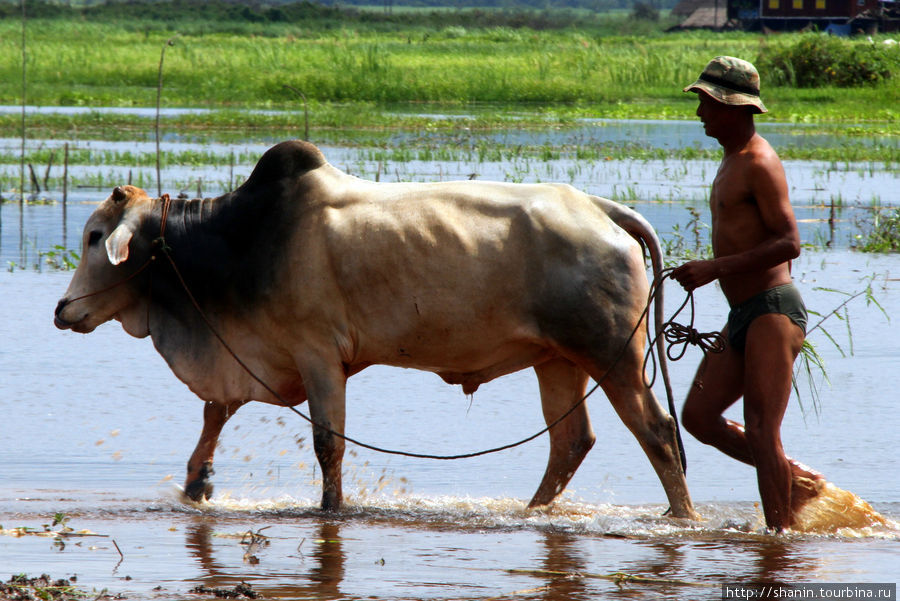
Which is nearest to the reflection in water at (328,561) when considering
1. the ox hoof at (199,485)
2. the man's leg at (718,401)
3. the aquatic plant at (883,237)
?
the ox hoof at (199,485)

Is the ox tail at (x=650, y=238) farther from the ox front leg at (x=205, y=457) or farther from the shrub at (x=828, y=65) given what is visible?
the shrub at (x=828, y=65)

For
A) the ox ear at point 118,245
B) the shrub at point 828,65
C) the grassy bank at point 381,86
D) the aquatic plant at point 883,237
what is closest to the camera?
the ox ear at point 118,245

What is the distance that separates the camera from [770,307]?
16.5ft

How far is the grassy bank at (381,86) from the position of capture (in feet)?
96.6

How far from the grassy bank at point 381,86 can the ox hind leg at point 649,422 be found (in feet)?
66.2

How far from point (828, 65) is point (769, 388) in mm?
30205

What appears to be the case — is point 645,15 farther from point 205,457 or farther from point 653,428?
point 653,428

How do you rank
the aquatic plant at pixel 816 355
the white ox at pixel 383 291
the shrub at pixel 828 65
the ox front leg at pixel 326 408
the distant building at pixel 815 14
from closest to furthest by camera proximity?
the white ox at pixel 383 291, the ox front leg at pixel 326 408, the aquatic plant at pixel 816 355, the shrub at pixel 828 65, the distant building at pixel 815 14

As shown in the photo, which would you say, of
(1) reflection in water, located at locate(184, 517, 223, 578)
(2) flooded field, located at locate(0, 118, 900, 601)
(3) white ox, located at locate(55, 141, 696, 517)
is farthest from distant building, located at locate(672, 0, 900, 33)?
(1) reflection in water, located at locate(184, 517, 223, 578)

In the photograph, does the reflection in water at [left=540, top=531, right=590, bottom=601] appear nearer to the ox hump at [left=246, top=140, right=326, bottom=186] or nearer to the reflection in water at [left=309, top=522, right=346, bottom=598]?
the reflection in water at [left=309, top=522, right=346, bottom=598]

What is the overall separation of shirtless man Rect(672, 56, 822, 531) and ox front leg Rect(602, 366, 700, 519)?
0.43 metres

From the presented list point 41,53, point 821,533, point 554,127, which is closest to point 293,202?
point 821,533

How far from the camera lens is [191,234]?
6117mm

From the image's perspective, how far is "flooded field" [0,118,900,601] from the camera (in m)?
4.83
